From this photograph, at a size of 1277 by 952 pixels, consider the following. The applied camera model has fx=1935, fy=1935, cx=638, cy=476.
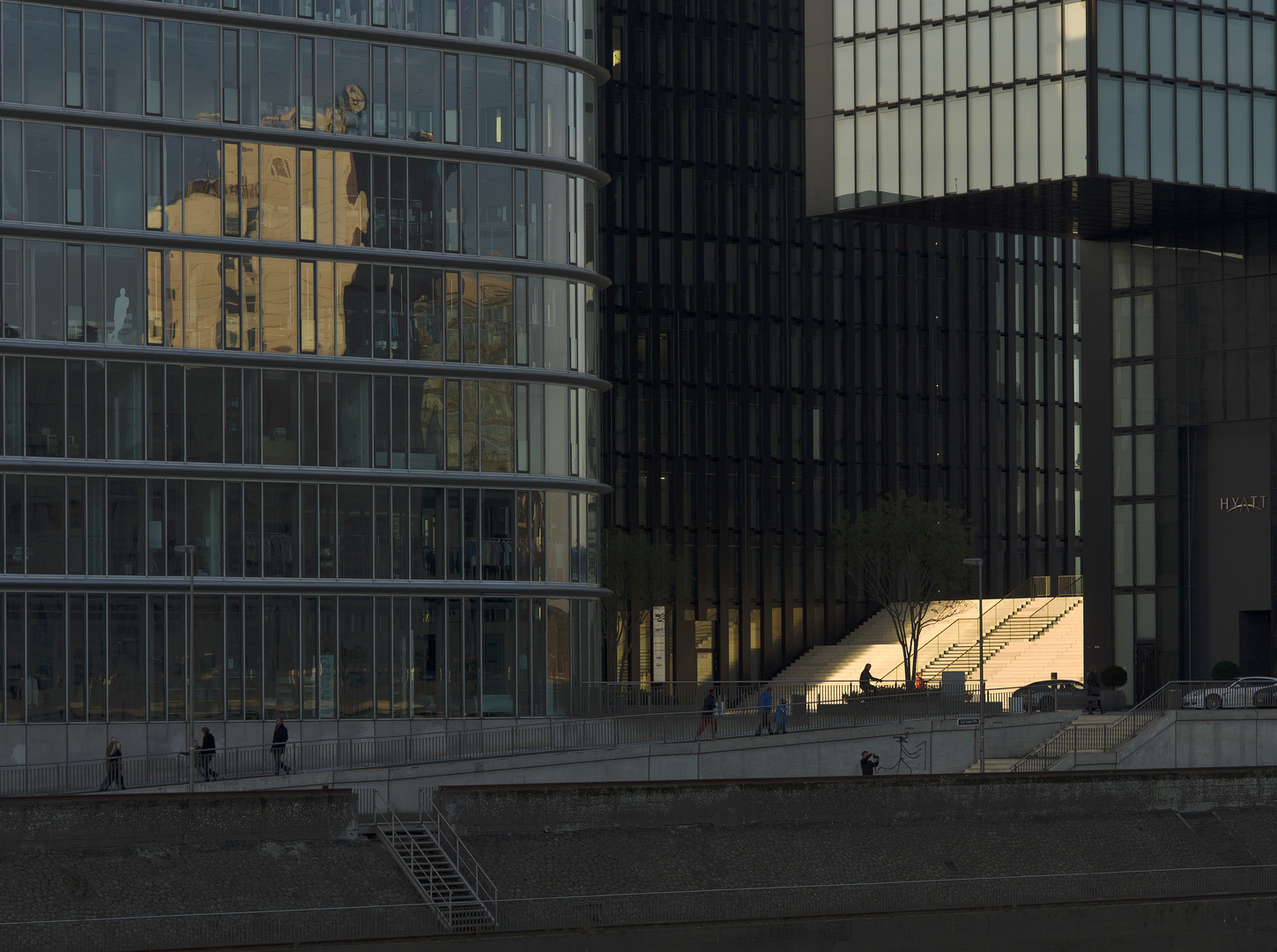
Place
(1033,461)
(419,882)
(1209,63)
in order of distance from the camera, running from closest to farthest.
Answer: (419,882) → (1209,63) → (1033,461)

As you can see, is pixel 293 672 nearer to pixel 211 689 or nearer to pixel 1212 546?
pixel 211 689

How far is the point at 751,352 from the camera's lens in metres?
96.4

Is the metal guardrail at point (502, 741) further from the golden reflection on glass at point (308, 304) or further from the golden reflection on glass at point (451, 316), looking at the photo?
the golden reflection on glass at point (308, 304)

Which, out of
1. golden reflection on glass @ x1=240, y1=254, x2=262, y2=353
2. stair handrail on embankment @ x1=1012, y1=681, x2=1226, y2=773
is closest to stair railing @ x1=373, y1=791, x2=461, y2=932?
golden reflection on glass @ x1=240, y1=254, x2=262, y2=353

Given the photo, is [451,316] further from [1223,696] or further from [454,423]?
[1223,696]

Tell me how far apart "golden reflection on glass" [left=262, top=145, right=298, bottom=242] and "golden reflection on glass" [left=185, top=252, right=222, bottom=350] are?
1.72m

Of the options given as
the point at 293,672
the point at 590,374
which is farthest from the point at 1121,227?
the point at 293,672

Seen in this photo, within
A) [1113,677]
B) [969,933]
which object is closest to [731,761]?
[969,933]

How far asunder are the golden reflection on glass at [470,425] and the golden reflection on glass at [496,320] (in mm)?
906

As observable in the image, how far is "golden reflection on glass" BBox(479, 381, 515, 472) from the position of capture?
53656 mm

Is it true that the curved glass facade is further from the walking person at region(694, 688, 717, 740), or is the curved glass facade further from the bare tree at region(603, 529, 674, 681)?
the bare tree at region(603, 529, 674, 681)

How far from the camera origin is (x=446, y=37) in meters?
53.5

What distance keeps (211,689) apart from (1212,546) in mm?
34148

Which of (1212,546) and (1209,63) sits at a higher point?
(1209,63)
